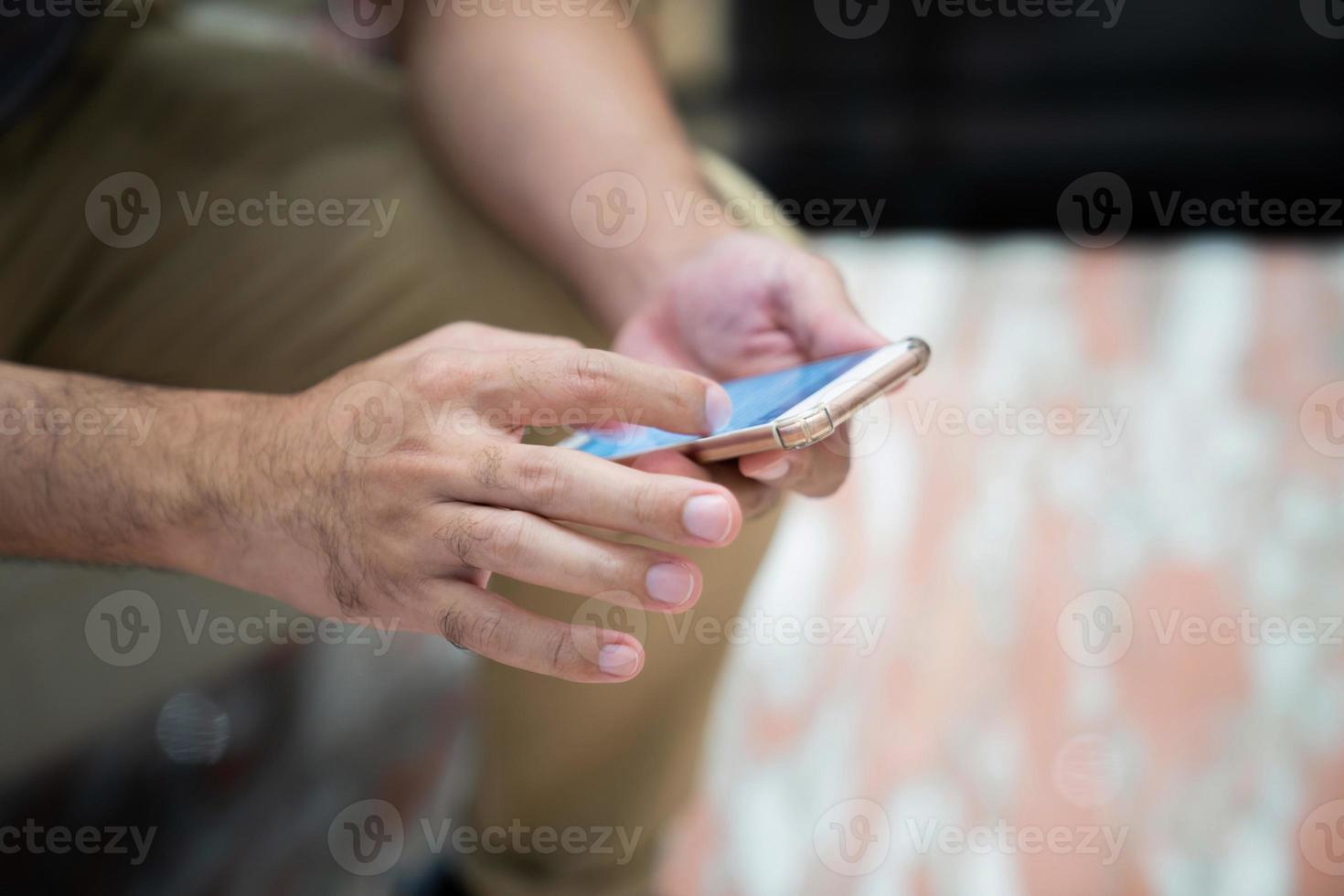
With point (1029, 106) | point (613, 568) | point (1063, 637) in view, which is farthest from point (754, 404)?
point (1029, 106)

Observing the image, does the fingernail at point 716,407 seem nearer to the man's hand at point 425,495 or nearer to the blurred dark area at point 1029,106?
the man's hand at point 425,495

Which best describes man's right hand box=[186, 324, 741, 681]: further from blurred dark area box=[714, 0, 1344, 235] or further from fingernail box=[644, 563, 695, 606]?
blurred dark area box=[714, 0, 1344, 235]

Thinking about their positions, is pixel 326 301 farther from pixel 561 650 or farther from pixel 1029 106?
pixel 1029 106

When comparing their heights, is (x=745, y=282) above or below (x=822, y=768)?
above

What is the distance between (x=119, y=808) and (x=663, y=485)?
0.78m

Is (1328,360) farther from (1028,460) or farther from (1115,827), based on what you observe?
(1115,827)

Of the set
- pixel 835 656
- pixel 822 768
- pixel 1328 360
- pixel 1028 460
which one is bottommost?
pixel 822 768

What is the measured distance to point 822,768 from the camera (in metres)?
1.06

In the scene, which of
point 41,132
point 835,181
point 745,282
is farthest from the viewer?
point 835,181

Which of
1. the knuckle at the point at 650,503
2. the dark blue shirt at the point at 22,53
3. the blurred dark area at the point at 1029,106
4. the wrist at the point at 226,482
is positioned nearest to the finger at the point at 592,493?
the knuckle at the point at 650,503

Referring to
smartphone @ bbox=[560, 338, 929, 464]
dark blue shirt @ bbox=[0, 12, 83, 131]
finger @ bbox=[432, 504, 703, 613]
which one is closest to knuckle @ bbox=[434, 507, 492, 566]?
finger @ bbox=[432, 504, 703, 613]

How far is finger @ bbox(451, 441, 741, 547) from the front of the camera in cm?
49

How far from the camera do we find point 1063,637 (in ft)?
3.92

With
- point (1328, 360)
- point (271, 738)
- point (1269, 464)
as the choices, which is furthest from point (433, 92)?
point (1328, 360)
